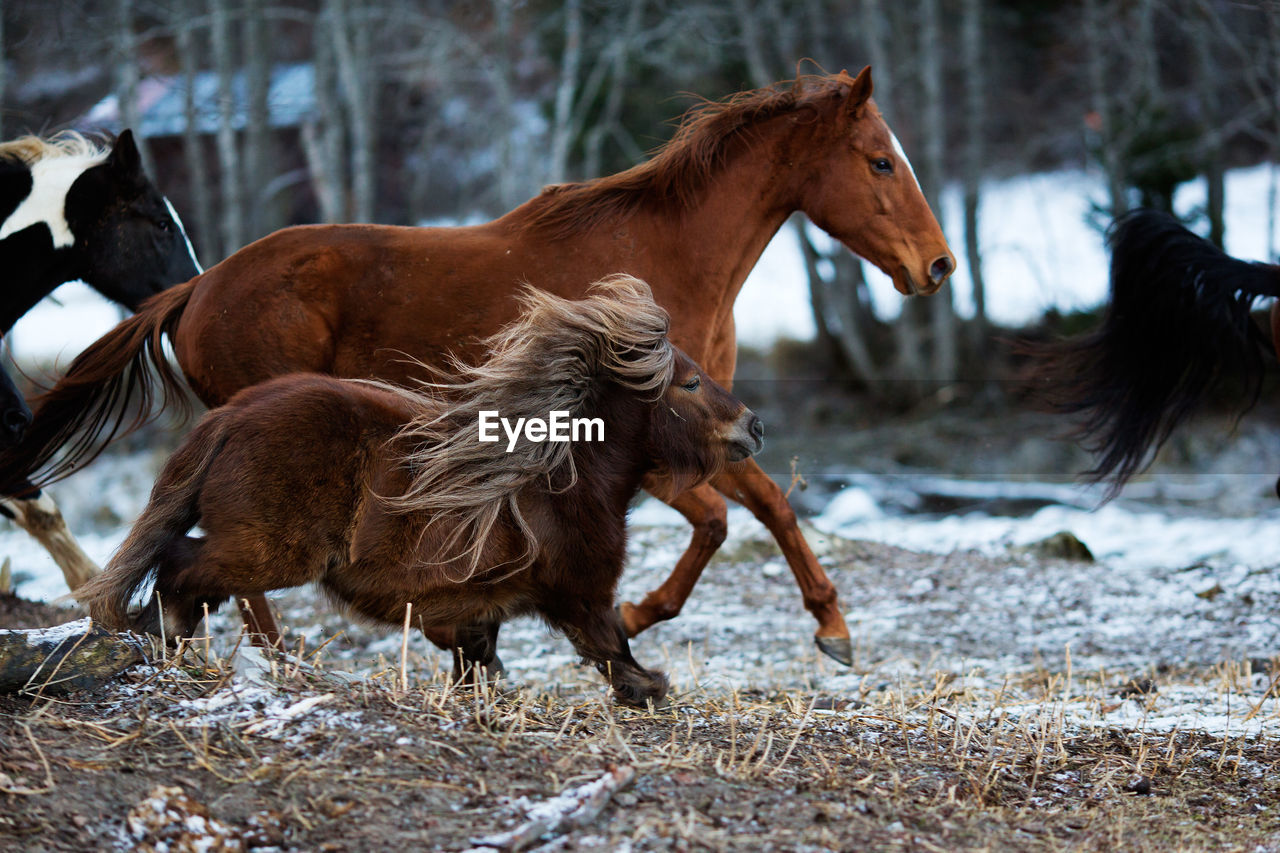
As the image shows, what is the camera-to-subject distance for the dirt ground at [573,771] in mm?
2811

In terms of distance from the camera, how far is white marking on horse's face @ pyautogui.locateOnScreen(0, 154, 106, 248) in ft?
18.8

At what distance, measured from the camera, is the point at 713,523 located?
217 inches

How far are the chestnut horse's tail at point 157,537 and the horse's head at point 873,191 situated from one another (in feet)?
9.91

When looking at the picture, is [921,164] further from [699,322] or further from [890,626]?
[699,322]

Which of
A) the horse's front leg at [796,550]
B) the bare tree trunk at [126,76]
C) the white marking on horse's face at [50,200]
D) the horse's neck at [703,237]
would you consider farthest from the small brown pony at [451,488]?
the bare tree trunk at [126,76]

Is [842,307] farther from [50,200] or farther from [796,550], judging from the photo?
[50,200]

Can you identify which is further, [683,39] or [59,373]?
[683,39]

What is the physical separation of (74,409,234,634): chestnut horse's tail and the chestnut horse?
3.93 ft

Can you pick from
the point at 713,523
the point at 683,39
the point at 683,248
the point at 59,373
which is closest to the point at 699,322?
the point at 683,248

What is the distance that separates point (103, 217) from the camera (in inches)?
232

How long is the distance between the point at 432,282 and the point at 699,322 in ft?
4.06

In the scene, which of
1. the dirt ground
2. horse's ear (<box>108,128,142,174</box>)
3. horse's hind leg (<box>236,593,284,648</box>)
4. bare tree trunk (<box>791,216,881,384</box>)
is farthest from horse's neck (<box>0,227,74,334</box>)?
bare tree trunk (<box>791,216,881,384</box>)

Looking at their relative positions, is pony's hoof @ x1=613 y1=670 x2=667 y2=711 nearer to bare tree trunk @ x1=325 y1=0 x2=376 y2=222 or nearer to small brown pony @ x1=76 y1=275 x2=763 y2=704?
small brown pony @ x1=76 y1=275 x2=763 y2=704

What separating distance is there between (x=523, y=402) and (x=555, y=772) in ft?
4.54
